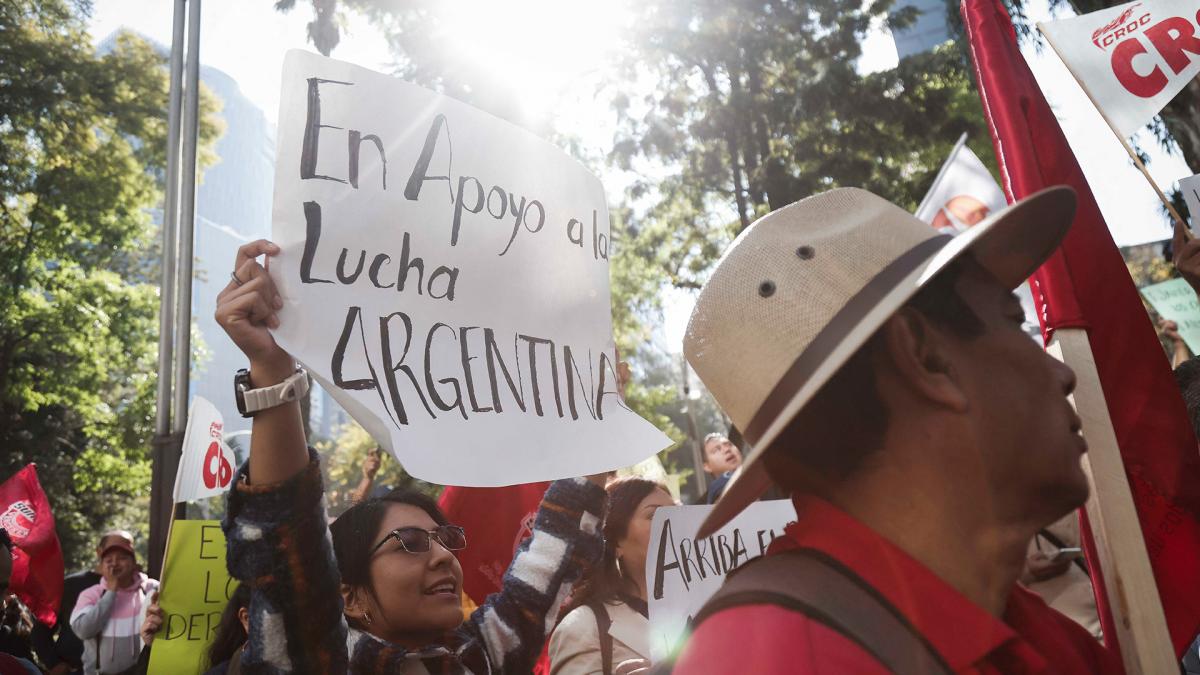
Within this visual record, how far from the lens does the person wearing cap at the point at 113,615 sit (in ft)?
21.5

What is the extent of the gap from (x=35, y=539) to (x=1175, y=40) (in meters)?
7.41

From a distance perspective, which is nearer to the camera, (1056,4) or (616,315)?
(1056,4)

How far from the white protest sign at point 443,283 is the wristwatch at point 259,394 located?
7 cm

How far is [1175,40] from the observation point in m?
2.99

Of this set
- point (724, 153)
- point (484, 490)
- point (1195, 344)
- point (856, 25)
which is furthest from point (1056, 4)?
point (484, 490)

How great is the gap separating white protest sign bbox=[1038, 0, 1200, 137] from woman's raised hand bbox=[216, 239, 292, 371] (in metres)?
2.56

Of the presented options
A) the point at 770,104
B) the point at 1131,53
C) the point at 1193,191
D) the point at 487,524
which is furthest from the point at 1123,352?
the point at 770,104

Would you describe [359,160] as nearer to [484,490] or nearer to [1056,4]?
[484,490]

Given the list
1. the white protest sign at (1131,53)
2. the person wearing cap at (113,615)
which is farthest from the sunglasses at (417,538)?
the person wearing cap at (113,615)

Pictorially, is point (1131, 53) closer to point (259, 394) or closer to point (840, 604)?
point (840, 604)

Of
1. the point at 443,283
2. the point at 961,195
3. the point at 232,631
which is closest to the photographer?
the point at 443,283

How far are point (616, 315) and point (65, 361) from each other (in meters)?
10.6

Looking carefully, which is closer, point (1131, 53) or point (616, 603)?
point (1131, 53)

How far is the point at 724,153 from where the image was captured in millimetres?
16203
